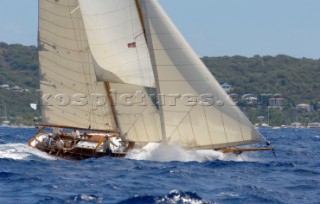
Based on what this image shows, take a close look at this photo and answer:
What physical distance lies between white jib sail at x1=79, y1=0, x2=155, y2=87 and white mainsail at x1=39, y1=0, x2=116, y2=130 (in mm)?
2361

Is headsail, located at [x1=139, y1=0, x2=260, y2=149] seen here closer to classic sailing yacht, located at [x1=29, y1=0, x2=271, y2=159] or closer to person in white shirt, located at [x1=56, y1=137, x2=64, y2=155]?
classic sailing yacht, located at [x1=29, y1=0, x2=271, y2=159]

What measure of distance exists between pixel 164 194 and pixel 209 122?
38.6 feet

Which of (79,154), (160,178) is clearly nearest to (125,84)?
(79,154)

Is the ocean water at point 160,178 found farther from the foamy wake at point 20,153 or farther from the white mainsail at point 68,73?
the white mainsail at point 68,73

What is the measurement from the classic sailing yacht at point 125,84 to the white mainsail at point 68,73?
5 centimetres

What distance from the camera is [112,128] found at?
151 feet

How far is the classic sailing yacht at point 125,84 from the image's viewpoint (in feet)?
133

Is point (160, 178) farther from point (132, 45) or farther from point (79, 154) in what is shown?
point (79, 154)

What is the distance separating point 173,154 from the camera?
42.0 m

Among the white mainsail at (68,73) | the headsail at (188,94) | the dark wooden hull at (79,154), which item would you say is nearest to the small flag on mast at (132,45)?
the headsail at (188,94)

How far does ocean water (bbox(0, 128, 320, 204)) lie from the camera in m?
28.8

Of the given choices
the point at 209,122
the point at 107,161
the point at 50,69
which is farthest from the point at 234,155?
the point at 50,69

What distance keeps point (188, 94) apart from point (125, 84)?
4.40 metres

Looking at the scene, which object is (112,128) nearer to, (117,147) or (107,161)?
(117,147)
